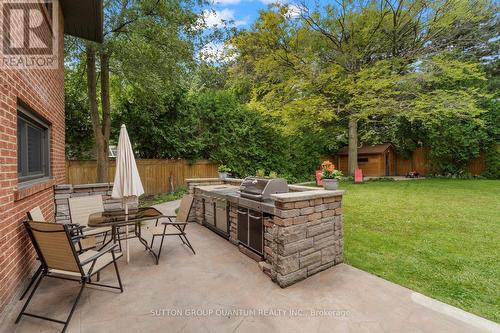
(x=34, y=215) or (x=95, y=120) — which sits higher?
(x=95, y=120)

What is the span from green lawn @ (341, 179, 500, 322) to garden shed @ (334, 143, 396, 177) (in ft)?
Result: 32.7

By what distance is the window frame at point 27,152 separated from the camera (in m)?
3.07

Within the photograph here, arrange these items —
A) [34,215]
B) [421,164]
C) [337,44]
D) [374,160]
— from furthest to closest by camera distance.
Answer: [374,160]
[421,164]
[337,44]
[34,215]

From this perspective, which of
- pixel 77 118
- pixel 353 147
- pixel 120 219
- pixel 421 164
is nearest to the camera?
pixel 120 219

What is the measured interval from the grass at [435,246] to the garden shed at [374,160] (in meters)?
9.94

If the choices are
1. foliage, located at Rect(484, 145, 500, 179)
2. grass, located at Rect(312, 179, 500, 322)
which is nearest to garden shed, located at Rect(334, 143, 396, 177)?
foliage, located at Rect(484, 145, 500, 179)

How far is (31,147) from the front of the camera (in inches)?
142

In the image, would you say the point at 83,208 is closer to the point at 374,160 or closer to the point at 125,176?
the point at 125,176

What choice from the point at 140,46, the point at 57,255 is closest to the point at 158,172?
the point at 140,46

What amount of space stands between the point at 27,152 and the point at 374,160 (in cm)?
1847

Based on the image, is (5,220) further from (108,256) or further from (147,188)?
(147,188)

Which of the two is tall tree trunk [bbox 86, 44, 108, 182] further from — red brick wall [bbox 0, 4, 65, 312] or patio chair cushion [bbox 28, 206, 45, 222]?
patio chair cushion [bbox 28, 206, 45, 222]

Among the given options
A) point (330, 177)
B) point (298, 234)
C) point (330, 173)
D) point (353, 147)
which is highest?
point (353, 147)

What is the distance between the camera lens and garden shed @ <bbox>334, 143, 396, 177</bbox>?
1725cm
